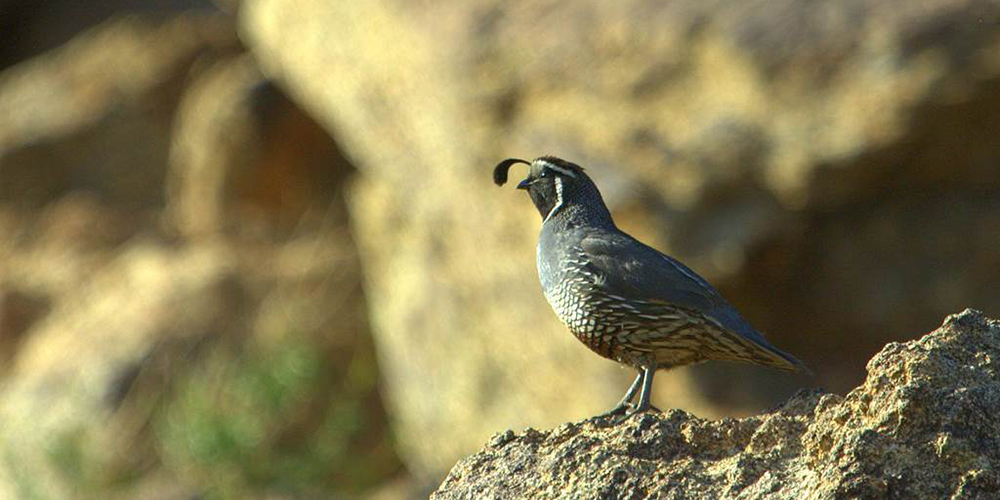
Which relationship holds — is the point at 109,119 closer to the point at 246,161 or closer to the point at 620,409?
the point at 246,161

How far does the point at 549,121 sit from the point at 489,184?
55 cm

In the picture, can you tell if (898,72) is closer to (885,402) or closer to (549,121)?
(549,121)

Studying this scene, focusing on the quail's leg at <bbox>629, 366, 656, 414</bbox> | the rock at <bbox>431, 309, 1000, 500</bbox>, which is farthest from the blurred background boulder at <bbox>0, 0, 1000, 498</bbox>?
the rock at <bbox>431, 309, 1000, 500</bbox>

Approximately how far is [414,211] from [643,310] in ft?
13.5

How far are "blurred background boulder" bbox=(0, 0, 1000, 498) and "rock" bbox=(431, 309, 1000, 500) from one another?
11.4 feet

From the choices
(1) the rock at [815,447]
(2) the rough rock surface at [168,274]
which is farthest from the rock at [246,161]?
(1) the rock at [815,447]

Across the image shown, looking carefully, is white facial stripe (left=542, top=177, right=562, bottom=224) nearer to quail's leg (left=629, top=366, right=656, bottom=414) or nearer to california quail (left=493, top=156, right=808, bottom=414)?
california quail (left=493, top=156, right=808, bottom=414)

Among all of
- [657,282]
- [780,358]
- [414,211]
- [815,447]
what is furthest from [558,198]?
[414,211]

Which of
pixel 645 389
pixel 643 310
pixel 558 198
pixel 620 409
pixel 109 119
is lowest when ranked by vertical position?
pixel 620 409

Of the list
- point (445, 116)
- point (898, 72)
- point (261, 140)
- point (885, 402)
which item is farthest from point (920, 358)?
point (261, 140)

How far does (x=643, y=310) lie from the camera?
14.5ft

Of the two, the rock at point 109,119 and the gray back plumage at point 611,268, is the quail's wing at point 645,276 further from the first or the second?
the rock at point 109,119

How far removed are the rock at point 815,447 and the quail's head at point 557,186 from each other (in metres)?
1.49

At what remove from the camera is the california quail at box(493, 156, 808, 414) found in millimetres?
4355
